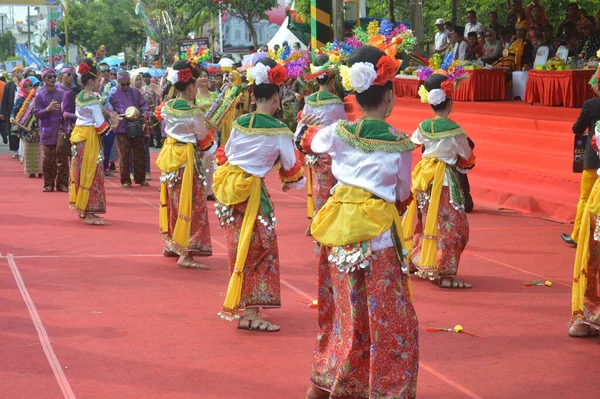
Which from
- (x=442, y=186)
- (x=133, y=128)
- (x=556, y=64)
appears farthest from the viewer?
(x=133, y=128)

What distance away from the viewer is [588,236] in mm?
6180

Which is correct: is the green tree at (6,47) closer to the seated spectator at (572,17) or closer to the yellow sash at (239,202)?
the seated spectator at (572,17)

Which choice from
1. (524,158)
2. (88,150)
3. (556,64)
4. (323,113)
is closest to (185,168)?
(323,113)

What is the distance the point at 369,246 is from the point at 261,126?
6.90 ft

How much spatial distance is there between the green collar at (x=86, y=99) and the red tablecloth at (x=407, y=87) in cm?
780

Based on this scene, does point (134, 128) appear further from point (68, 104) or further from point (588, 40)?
point (588, 40)

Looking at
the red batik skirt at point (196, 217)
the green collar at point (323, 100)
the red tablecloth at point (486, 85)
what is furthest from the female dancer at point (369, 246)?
the red tablecloth at point (486, 85)

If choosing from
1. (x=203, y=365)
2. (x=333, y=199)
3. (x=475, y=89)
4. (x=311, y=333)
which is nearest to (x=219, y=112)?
(x=311, y=333)

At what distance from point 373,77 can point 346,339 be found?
1.30m

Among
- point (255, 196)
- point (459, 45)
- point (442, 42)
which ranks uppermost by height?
point (442, 42)

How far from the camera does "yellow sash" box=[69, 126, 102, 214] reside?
11132 mm

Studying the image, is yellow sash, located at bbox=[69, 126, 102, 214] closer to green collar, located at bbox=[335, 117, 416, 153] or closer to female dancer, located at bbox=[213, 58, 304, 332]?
female dancer, located at bbox=[213, 58, 304, 332]

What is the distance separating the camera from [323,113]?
9.72 meters

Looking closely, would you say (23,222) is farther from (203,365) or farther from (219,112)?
(203,365)
